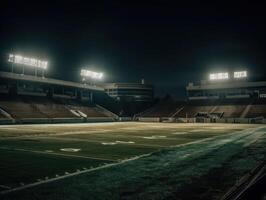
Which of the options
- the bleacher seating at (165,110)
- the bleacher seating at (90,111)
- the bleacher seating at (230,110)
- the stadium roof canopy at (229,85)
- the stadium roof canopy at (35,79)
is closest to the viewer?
the stadium roof canopy at (35,79)

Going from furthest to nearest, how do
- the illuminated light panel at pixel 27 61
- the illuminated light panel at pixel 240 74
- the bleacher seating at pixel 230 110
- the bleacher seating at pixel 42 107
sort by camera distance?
the illuminated light panel at pixel 240 74
the bleacher seating at pixel 230 110
the illuminated light panel at pixel 27 61
the bleacher seating at pixel 42 107

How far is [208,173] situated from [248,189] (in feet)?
8.02

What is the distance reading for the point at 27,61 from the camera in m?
58.2

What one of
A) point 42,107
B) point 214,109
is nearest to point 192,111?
point 214,109

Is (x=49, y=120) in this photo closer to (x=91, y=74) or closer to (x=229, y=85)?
(x=91, y=74)

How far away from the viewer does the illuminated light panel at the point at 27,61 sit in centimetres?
5566

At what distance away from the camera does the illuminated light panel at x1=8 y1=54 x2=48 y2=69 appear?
55656mm

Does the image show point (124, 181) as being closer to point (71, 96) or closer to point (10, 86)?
point (10, 86)

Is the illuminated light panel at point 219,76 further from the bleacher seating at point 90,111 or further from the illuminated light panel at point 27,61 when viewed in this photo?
the illuminated light panel at point 27,61

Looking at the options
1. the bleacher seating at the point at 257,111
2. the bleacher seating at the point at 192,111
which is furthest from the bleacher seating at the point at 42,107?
the bleacher seating at the point at 257,111

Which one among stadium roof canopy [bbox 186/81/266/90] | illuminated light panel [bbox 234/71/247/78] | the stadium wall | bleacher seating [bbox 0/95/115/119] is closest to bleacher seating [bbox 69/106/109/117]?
bleacher seating [bbox 0/95/115/119]

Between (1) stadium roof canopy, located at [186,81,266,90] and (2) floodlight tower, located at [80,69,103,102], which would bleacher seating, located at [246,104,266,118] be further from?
(2) floodlight tower, located at [80,69,103,102]

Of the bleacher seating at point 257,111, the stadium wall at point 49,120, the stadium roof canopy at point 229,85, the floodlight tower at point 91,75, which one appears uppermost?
the floodlight tower at point 91,75

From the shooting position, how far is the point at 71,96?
7294cm
